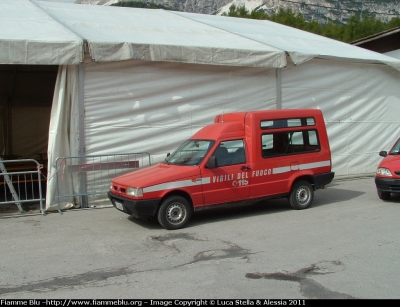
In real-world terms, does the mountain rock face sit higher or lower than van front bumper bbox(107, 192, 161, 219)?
higher

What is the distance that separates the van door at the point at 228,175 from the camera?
8539mm

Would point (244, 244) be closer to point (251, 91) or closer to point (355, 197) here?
point (355, 197)

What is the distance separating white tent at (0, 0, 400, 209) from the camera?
33.3 ft

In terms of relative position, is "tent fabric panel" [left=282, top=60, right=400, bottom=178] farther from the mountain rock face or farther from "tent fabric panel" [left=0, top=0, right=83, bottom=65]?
the mountain rock face

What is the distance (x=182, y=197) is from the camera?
8312 mm

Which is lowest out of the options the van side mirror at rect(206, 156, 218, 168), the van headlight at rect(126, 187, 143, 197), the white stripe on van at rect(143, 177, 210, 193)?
the van headlight at rect(126, 187, 143, 197)

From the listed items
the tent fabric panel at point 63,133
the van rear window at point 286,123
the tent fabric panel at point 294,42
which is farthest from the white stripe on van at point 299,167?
the tent fabric panel at point 63,133

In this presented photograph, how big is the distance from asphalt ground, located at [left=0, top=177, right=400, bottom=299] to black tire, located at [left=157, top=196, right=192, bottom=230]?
16cm

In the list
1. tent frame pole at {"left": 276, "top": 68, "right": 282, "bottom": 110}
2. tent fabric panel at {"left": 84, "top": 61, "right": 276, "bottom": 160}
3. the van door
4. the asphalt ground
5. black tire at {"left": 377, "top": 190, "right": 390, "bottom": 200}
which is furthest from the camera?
tent frame pole at {"left": 276, "top": 68, "right": 282, "bottom": 110}

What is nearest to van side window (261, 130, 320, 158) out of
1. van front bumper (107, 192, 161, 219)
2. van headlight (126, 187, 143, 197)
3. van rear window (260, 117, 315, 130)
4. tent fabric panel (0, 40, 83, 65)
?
van rear window (260, 117, 315, 130)

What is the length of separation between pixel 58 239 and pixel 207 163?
2935mm

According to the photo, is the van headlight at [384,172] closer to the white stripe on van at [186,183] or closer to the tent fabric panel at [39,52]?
the white stripe on van at [186,183]

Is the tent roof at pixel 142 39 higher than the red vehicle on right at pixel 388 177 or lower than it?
higher

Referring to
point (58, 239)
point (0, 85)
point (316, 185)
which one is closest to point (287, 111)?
point (316, 185)
